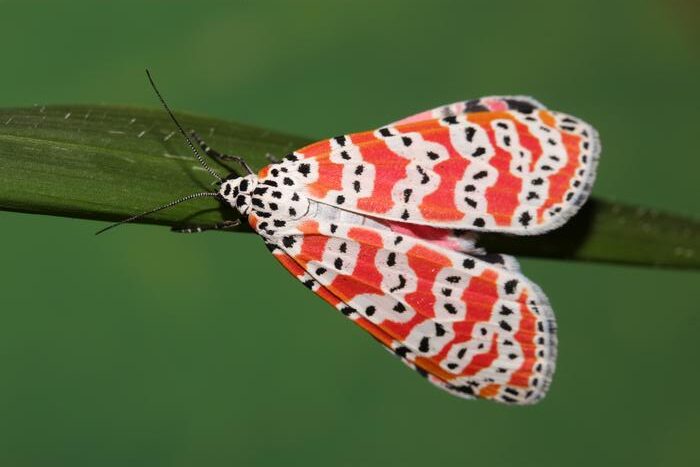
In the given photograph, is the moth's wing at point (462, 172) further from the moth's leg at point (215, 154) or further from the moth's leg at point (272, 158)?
the moth's leg at point (215, 154)

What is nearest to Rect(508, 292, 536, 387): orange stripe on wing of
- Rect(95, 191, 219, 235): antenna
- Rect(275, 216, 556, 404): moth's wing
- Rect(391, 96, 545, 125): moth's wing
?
Rect(275, 216, 556, 404): moth's wing

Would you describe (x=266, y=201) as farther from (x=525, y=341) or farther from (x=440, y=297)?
(x=525, y=341)

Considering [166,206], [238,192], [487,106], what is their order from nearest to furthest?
[166,206] → [238,192] → [487,106]

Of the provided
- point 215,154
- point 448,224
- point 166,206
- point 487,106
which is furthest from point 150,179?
point 487,106

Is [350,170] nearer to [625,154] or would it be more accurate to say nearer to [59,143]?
[59,143]

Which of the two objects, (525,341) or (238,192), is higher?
(238,192)

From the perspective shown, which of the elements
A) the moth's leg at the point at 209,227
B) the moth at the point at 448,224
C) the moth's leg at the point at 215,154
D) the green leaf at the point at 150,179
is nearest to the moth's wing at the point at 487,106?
the moth at the point at 448,224

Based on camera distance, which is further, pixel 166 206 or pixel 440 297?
pixel 440 297
